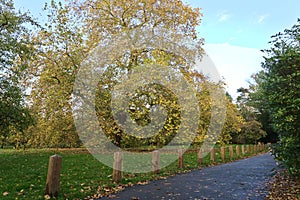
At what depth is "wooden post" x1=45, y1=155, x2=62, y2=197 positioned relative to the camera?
605 cm

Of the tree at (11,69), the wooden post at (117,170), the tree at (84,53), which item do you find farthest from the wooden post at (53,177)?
the tree at (84,53)

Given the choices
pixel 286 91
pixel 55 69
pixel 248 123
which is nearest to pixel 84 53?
pixel 55 69

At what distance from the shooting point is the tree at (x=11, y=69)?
1138cm

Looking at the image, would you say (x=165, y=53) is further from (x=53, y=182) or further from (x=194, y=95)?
(x=53, y=182)

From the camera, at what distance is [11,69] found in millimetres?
11930

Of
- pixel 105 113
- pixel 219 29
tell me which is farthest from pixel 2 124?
pixel 219 29

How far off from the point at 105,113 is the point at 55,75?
11.3 ft

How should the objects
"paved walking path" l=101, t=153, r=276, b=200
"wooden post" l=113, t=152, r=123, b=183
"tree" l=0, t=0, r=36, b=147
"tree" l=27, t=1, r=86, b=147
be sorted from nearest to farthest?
"paved walking path" l=101, t=153, r=276, b=200, "wooden post" l=113, t=152, r=123, b=183, "tree" l=0, t=0, r=36, b=147, "tree" l=27, t=1, r=86, b=147

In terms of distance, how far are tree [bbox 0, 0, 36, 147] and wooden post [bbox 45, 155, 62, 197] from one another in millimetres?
6436

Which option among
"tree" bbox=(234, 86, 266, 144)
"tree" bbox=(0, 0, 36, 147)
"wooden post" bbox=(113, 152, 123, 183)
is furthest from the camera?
"tree" bbox=(234, 86, 266, 144)

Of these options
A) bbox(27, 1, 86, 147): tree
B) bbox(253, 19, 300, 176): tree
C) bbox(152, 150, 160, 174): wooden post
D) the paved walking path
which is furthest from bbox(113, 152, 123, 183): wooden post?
bbox(27, 1, 86, 147): tree

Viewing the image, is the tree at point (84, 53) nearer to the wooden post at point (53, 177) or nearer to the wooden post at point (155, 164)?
the wooden post at point (155, 164)

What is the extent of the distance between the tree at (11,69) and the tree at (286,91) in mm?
9843

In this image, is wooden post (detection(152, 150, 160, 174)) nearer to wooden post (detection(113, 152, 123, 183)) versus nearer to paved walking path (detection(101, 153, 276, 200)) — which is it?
paved walking path (detection(101, 153, 276, 200))
